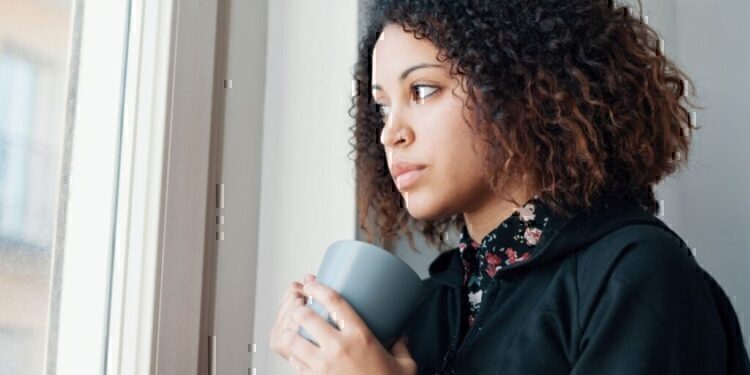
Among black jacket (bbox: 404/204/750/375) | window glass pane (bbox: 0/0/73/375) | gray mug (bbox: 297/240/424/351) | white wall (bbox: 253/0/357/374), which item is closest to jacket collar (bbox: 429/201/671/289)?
black jacket (bbox: 404/204/750/375)

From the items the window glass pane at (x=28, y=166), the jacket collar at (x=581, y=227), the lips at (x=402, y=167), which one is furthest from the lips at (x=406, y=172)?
the window glass pane at (x=28, y=166)

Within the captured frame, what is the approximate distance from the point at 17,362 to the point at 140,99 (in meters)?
0.26

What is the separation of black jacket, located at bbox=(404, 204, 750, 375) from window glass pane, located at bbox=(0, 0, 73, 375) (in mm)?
364

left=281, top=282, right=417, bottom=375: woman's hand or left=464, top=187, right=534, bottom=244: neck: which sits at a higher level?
left=464, top=187, right=534, bottom=244: neck

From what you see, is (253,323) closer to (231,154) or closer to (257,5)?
(231,154)

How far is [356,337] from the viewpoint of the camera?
64 centimetres

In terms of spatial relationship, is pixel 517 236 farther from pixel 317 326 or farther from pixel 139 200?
pixel 139 200

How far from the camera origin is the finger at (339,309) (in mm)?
639

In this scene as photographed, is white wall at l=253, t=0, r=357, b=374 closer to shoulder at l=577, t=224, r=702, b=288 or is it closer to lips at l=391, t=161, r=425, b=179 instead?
lips at l=391, t=161, r=425, b=179

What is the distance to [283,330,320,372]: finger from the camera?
2.12 feet

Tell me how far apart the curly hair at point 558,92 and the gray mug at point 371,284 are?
147 mm

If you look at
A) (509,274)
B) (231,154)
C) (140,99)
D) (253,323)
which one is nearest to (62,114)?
(140,99)

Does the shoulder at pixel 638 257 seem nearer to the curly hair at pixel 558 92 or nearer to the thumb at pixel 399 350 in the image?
the curly hair at pixel 558 92

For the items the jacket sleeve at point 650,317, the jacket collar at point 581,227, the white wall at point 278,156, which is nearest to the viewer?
the jacket sleeve at point 650,317
